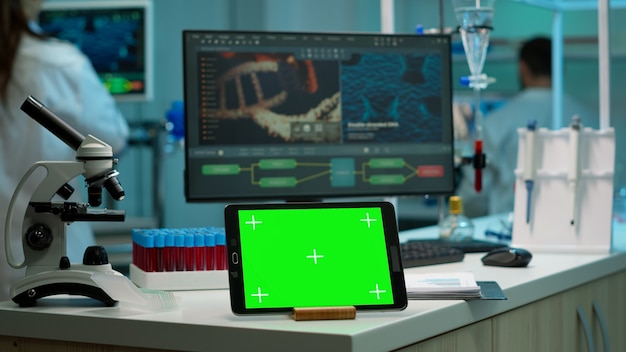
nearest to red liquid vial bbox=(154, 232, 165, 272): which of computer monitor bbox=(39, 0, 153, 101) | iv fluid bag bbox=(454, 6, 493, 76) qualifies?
iv fluid bag bbox=(454, 6, 493, 76)

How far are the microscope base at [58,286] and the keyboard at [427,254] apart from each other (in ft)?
2.23

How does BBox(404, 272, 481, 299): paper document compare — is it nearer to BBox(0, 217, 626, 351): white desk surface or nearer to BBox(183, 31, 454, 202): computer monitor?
BBox(0, 217, 626, 351): white desk surface

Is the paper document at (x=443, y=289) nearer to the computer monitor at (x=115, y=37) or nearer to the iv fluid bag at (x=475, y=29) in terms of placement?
the iv fluid bag at (x=475, y=29)

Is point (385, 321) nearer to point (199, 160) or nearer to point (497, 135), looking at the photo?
point (199, 160)

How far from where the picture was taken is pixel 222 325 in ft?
4.59

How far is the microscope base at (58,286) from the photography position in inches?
59.9

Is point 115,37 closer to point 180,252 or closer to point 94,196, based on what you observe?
point 180,252

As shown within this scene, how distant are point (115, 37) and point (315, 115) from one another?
2.48 meters

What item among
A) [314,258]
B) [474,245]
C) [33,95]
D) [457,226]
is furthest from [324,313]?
[33,95]

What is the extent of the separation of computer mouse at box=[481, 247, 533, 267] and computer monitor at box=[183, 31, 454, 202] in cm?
22

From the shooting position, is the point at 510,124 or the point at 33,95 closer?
the point at 33,95

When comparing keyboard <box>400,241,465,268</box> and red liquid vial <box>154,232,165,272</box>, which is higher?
red liquid vial <box>154,232,165,272</box>

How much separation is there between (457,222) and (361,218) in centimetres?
88

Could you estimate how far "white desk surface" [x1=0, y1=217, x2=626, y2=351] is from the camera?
135cm
